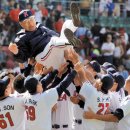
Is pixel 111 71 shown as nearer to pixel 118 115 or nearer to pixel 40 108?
pixel 118 115

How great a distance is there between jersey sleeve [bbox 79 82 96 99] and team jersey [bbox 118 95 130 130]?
45 cm

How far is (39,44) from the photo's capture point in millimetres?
8062

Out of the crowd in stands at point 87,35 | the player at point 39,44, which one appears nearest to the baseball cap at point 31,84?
the player at point 39,44

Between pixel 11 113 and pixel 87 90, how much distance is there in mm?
1050

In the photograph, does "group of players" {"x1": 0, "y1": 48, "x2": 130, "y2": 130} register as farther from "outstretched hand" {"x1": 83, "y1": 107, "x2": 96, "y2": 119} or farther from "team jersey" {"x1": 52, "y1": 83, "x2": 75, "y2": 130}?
"team jersey" {"x1": 52, "y1": 83, "x2": 75, "y2": 130}

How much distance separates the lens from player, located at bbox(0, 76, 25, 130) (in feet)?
23.4

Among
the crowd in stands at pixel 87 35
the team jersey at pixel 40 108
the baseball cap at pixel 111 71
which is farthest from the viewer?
the crowd in stands at pixel 87 35

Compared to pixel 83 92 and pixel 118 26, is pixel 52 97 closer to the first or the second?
pixel 83 92

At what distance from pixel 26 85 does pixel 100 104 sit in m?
1.02

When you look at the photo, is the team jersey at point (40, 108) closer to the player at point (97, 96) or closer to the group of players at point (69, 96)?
the group of players at point (69, 96)

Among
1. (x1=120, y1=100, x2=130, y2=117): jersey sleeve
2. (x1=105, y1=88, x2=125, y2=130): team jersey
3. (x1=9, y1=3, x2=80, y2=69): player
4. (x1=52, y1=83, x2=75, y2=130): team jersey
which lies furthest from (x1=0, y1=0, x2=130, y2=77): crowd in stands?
(x1=120, y1=100, x2=130, y2=117): jersey sleeve

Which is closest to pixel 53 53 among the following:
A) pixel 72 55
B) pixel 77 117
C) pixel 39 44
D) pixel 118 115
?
pixel 39 44

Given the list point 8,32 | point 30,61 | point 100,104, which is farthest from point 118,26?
point 100,104

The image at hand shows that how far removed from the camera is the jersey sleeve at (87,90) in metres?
7.20
